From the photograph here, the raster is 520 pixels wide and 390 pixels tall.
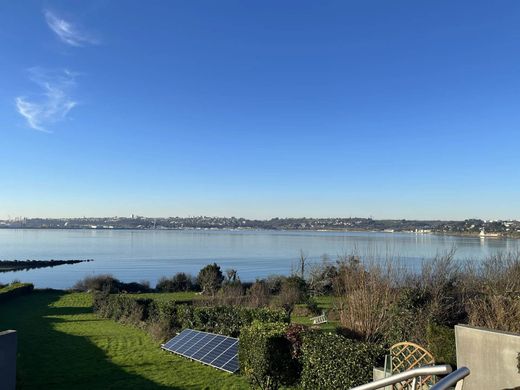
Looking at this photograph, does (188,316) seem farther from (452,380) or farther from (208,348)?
(452,380)

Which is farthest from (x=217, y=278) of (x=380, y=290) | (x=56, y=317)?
(x=380, y=290)

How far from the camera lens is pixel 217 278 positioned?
37938 millimetres

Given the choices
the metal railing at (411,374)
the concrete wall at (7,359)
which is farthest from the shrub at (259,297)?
the metal railing at (411,374)

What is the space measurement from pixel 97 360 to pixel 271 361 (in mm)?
7527

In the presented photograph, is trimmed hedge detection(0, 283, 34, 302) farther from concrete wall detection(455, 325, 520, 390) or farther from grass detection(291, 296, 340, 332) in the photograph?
concrete wall detection(455, 325, 520, 390)

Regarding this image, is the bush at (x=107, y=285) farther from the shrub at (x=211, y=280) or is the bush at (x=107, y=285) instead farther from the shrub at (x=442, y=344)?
the shrub at (x=442, y=344)

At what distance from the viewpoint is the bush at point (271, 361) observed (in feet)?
35.9

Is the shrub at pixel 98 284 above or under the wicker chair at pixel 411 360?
under

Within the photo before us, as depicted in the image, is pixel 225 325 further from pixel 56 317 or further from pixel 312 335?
pixel 56 317

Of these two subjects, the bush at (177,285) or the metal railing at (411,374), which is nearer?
the metal railing at (411,374)

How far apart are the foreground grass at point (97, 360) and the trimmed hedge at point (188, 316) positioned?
2.67 ft

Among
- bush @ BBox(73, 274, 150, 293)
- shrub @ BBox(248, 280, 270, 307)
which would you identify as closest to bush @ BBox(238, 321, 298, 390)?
shrub @ BBox(248, 280, 270, 307)

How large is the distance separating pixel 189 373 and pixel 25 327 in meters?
13.2

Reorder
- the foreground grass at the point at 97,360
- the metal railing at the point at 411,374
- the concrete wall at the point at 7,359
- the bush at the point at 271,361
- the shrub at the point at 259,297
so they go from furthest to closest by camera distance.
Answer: the shrub at the point at 259,297 < the foreground grass at the point at 97,360 < the bush at the point at 271,361 < the concrete wall at the point at 7,359 < the metal railing at the point at 411,374
